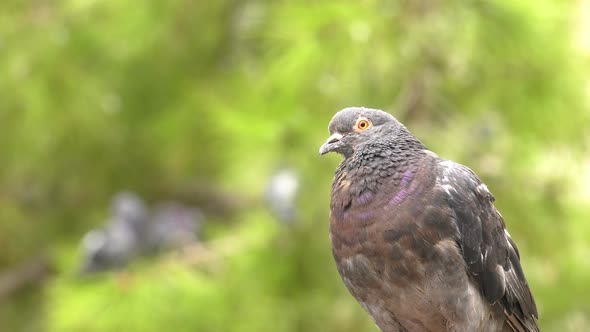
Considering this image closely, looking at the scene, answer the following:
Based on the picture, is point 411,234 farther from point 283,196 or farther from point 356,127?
point 283,196

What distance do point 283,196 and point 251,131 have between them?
1102 mm

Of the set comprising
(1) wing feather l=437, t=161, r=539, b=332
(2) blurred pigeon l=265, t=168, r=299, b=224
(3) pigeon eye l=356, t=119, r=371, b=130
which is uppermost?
(2) blurred pigeon l=265, t=168, r=299, b=224

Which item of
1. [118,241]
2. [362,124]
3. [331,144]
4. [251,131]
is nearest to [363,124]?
[362,124]

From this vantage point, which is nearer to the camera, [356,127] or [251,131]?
[356,127]

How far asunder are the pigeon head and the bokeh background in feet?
10.4

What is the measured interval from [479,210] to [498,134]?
3.72 meters

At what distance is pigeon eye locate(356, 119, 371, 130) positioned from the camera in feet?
7.83

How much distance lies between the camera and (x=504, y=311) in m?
2.47

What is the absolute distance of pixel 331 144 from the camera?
7.74ft

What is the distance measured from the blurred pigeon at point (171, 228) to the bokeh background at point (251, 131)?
0.11m

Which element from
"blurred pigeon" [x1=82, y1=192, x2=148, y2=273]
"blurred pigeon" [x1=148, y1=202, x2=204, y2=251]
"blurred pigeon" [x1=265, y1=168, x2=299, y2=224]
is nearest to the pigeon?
"blurred pigeon" [x1=265, y1=168, x2=299, y2=224]

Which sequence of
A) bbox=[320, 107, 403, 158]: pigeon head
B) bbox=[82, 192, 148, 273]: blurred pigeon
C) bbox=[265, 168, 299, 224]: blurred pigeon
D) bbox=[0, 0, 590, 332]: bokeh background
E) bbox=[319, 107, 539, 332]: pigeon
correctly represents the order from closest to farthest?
1. bbox=[319, 107, 539, 332]: pigeon
2. bbox=[320, 107, 403, 158]: pigeon head
3. bbox=[82, 192, 148, 273]: blurred pigeon
4. bbox=[265, 168, 299, 224]: blurred pigeon
5. bbox=[0, 0, 590, 332]: bokeh background

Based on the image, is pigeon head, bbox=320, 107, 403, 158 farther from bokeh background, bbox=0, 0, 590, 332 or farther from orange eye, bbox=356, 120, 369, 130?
bokeh background, bbox=0, 0, 590, 332

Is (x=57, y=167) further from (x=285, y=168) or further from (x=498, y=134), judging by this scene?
(x=498, y=134)
